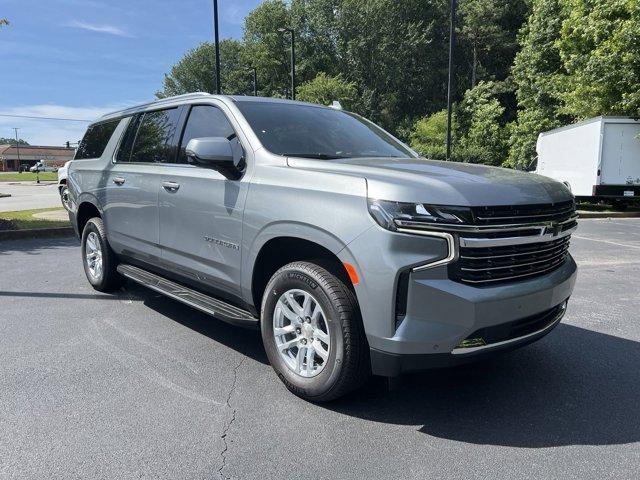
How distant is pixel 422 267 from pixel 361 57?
156 feet

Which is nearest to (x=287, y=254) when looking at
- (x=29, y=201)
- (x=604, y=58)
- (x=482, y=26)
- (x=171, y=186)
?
(x=171, y=186)

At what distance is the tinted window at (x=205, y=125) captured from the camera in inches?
162

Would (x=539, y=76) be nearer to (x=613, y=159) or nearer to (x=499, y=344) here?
(x=613, y=159)

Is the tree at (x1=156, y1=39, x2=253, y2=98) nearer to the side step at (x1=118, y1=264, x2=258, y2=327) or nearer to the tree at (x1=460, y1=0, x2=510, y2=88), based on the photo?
the tree at (x1=460, y1=0, x2=510, y2=88)

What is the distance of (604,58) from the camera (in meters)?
18.4

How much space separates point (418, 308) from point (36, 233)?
9472mm

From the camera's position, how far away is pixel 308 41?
51531 millimetres

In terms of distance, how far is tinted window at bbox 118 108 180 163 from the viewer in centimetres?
467

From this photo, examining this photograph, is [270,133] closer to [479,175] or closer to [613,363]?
[479,175]

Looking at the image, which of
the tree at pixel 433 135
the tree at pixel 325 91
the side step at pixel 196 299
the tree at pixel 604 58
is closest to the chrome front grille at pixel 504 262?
the side step at pixel 196 299

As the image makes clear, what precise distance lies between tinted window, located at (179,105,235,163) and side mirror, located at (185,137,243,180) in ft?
A: 1.31

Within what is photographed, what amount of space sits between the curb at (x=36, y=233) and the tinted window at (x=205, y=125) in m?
7.01

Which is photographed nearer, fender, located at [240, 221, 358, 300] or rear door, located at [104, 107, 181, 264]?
fender, located at [240, 221, 358, 300]

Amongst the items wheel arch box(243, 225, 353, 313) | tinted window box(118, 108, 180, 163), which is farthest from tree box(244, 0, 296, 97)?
wheel arch box(243, 225, 353, 313)
